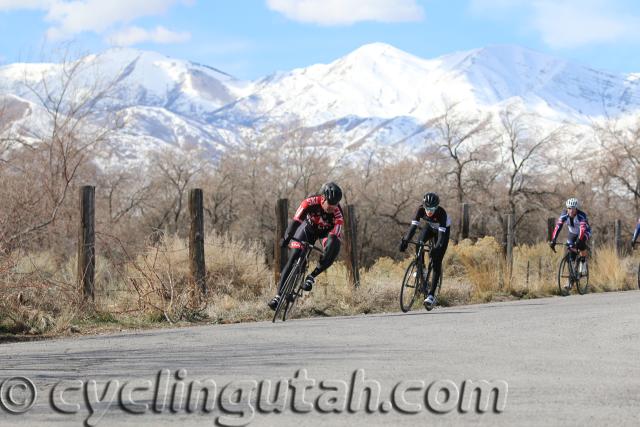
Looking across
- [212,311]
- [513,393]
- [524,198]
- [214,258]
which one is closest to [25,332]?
[212,311]

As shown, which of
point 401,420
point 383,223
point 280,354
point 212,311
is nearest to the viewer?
point 401,420

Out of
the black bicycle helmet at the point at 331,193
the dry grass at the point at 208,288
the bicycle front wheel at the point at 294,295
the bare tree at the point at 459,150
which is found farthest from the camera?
the bare tree at the point at 459,150

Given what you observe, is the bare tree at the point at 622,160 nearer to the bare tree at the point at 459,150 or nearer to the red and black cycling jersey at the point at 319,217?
the bare tree at the point at 459,150

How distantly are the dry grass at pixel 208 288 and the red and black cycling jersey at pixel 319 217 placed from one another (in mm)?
2148

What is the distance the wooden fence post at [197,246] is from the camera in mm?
17031

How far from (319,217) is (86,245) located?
376cm

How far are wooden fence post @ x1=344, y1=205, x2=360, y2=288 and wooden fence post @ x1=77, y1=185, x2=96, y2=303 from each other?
5.15 metres

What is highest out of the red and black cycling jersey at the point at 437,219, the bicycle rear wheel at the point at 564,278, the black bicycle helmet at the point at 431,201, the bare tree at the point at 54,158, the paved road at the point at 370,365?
the bare tree at the point at 54,158

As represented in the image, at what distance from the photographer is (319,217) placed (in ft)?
49.8

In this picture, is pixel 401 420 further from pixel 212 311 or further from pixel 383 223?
pixel 383 223

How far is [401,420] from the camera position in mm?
7043

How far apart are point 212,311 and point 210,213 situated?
37.6 metres

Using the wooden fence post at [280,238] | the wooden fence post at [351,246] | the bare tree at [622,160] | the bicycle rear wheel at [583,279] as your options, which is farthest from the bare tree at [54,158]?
the bare tree at [622,160]

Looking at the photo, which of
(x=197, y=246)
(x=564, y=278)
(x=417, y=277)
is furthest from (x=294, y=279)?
(x=564, y=278)
